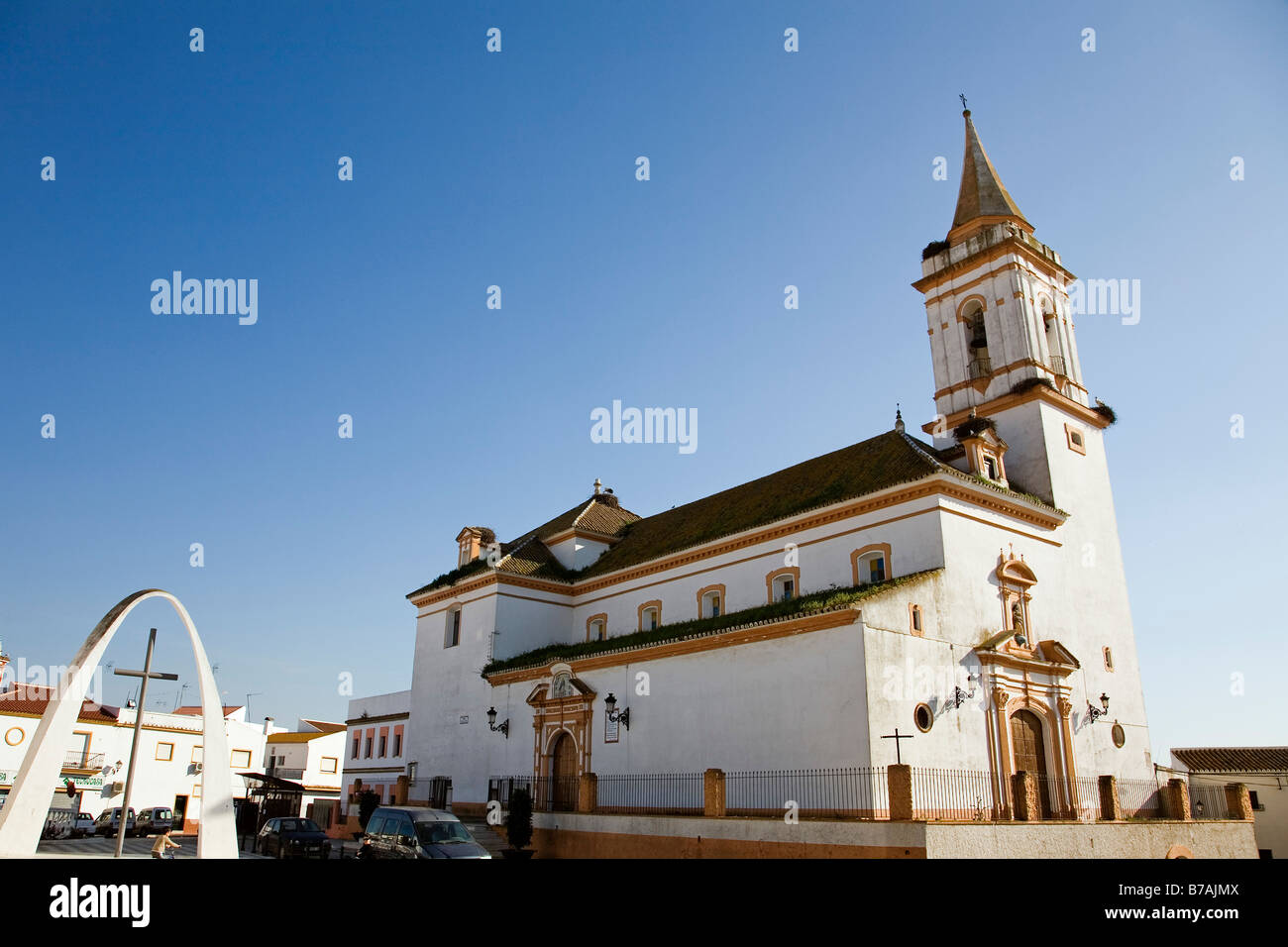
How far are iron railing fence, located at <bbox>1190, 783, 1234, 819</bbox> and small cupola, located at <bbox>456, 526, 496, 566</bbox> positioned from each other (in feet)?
85.2

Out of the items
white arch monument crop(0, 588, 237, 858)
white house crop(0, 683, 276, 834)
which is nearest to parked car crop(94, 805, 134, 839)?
white house crop(0, 683, 276, 834)

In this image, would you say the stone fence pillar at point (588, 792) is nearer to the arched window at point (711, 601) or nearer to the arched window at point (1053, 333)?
the arched window at point (711, 601)

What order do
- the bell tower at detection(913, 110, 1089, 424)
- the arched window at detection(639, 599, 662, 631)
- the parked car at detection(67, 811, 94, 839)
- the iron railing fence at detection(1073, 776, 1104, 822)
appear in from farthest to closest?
the parked car at detection(67, 811, 94, 839) → the arched window at detection(639, 599, 662, 631) → the bell tower at detection(913, 110, 1089, 424) → the iron railing fence at detection(1073, 776, 1104, 822)

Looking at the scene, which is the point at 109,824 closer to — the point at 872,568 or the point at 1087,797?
the point at 872,568

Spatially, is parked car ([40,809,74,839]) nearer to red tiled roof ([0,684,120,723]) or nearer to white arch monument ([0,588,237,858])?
red tiled roof ([0,684,120,723])

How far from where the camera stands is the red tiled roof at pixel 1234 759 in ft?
124

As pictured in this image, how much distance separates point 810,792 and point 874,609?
437 cm

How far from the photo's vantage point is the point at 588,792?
23.5 meters

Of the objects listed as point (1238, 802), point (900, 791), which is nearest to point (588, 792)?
point (900, 791)

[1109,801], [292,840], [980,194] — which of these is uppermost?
[980,194]

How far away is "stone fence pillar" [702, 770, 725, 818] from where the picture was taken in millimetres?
19406

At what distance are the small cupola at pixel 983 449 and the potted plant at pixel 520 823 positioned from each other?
15.8 meters
